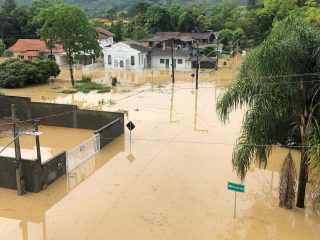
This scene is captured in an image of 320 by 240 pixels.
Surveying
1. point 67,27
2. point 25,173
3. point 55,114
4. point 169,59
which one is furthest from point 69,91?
point 25,173

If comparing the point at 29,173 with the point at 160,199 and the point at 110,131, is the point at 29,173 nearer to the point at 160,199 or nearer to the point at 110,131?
the point at 160,199

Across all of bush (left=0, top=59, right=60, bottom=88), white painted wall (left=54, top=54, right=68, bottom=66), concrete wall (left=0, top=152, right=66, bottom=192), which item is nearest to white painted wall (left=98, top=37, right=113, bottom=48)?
white painted wall (left=54, top=54, right=68, bottom=66)

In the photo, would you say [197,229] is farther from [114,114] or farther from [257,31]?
[257,31]

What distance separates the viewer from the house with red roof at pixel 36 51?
57688 mm

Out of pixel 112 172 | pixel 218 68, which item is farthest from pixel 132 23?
pixel 112 172

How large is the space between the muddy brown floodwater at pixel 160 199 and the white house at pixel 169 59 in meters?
30.7

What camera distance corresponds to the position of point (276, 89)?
12133 mm

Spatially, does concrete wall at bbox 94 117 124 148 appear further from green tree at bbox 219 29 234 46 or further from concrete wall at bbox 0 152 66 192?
→ green tree at bbox 219 29 234 46

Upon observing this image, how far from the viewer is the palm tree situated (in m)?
12.0

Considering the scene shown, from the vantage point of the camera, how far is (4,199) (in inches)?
609

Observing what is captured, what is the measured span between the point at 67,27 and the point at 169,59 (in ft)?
61.5

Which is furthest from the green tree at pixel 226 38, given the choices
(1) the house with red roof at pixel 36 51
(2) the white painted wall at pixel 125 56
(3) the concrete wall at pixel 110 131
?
(3) the concrete wall at pixel 110 131

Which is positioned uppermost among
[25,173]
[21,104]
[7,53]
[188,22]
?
[188,22]

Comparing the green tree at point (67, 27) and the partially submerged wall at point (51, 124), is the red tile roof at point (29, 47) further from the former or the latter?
the partially submerged wall at point (51, 124)
